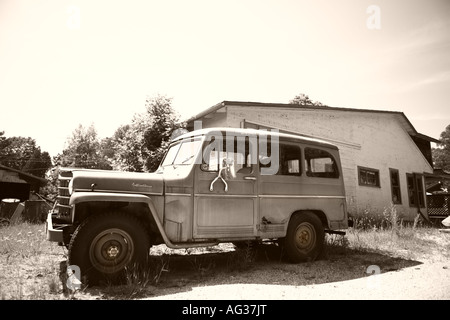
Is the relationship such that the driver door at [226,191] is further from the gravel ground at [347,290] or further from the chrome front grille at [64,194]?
the chrome front grille at [64,194]

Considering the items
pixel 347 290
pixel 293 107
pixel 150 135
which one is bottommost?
pixel 347 290

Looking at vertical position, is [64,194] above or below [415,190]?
below

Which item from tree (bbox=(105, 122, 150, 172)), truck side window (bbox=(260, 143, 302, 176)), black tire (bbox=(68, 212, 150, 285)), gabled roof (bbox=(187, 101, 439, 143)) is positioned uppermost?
gabled roof (bbox=(187, 101, 439, 143))

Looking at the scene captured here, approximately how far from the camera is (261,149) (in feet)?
18.1

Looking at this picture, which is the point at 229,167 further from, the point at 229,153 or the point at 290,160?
the point at 290,160

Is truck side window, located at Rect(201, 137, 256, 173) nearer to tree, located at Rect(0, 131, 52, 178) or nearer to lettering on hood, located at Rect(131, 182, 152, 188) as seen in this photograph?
lettering on hood, located at Rect(131, 182, 152, 188)

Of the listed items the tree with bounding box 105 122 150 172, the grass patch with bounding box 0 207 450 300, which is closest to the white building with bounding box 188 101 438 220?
the tree with bounding box 105 122 150 172

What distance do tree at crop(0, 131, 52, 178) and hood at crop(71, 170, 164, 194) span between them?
170 feet

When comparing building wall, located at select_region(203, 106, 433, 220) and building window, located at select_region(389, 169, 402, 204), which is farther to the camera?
building window, located at select_region(389, 169, 402, 204)

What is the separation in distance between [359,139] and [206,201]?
12.0 m

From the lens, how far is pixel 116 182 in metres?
4.18

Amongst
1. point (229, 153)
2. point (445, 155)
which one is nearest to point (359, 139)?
point (229, 153)

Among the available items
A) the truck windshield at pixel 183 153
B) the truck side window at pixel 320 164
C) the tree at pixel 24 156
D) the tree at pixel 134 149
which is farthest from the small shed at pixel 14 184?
the tree at pixel 24 156

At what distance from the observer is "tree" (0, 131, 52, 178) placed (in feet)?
164
